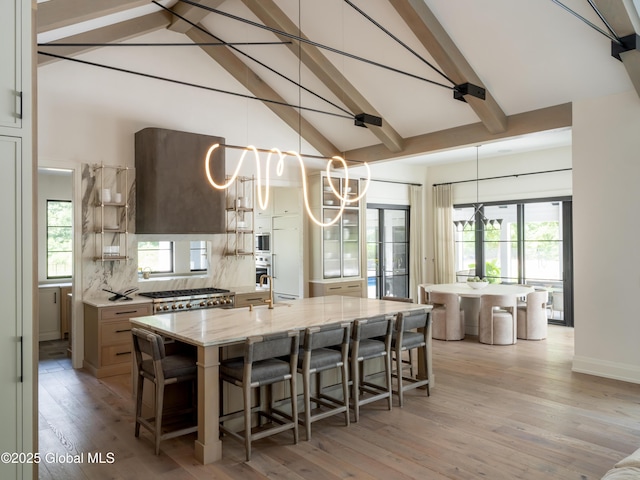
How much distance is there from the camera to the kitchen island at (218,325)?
129 inches

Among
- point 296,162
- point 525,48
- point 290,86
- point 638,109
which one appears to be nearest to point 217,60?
point 290,86

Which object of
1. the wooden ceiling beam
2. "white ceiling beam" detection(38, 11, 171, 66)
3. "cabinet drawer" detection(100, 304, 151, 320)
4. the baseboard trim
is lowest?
the baseboard trim

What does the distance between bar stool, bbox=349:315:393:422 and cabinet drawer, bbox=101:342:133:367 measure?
8.93 feet

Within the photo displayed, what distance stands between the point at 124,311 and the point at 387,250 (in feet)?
18.2

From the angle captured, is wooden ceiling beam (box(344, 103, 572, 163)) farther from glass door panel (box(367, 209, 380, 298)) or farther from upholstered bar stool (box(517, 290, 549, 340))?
upholstered bar stool (box(517, 290, 549, 340))

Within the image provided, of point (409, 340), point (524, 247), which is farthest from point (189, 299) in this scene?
point (524, 247)

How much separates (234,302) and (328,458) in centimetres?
334

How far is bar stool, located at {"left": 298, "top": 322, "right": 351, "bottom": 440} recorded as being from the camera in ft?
12.0

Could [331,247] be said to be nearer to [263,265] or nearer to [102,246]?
A: [263,265]

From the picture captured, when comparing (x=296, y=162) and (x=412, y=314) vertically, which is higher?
(x=296, y=162)

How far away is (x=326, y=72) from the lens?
6.22 m

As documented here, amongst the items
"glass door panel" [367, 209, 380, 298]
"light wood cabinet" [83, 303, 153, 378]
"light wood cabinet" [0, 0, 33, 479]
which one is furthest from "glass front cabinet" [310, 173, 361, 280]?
"light wood cabinet" [0, 0, 33, 479]

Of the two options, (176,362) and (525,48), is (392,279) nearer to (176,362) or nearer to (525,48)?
(525,48)

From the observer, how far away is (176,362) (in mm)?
3539
